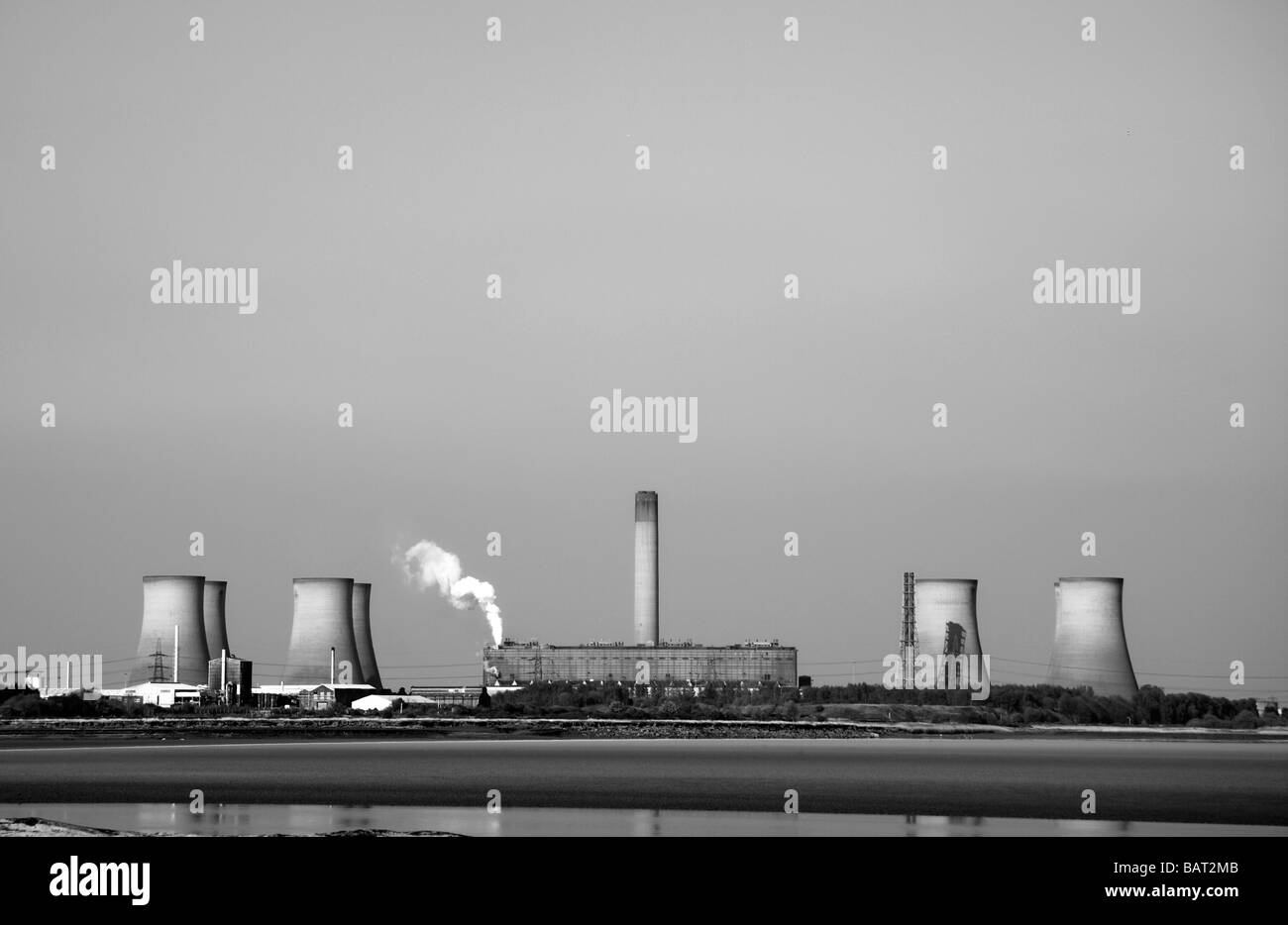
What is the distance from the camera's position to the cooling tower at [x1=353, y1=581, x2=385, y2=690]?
265 ft

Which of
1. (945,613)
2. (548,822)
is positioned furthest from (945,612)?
(548,822)

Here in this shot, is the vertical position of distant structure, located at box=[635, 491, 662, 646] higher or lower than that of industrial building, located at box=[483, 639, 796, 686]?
higher

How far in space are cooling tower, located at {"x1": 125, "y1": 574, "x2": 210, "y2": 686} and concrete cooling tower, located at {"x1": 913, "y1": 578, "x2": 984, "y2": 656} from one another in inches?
1100

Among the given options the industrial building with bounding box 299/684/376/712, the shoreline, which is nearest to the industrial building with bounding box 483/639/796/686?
the shoreline

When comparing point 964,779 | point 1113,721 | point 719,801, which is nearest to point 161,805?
point 719,801

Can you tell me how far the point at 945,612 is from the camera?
68.2 m

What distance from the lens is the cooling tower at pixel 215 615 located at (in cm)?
7981

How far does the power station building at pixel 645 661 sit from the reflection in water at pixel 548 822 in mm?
54378

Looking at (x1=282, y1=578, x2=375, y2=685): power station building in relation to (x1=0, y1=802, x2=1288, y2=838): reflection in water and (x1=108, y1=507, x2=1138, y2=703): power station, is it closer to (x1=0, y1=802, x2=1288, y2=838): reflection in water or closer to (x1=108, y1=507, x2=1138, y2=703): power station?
(x1=108, y1=507, x2=1138, y2=703): power station

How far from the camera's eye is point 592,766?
50656 millimetres

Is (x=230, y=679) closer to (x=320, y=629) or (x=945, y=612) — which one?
(x=320, y=629)
